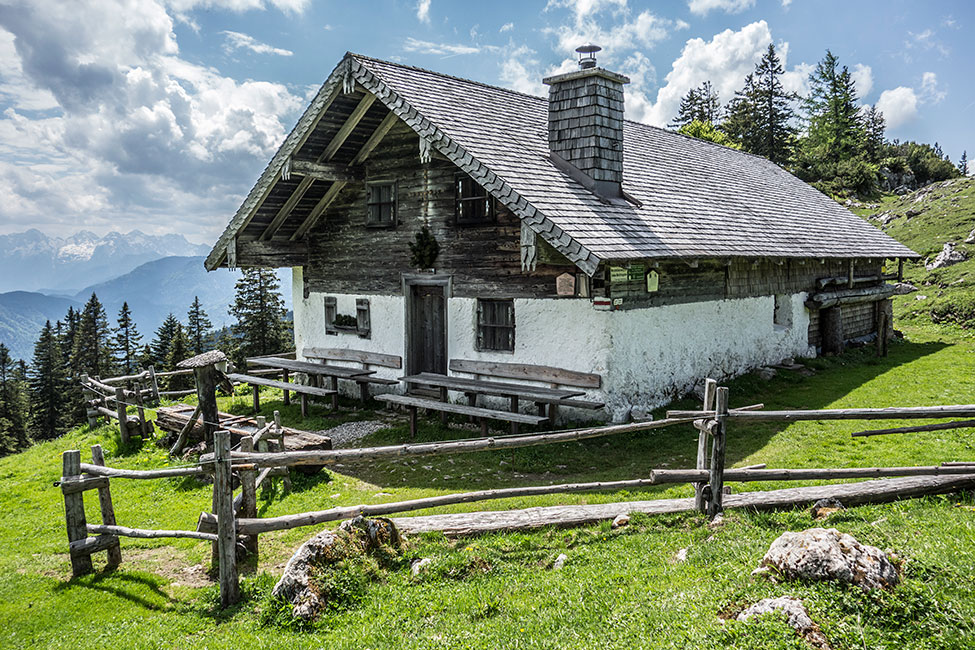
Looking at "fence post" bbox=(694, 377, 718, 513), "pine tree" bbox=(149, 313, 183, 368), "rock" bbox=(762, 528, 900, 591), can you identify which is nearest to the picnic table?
"fence post" bbox=(694, 377, 718, 513)

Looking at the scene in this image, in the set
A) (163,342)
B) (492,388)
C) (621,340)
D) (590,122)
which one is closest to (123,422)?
(492,388)

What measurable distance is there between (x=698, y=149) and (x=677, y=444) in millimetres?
15323

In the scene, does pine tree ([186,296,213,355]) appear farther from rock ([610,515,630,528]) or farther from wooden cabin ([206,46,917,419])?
rock ([610,515,630,528])

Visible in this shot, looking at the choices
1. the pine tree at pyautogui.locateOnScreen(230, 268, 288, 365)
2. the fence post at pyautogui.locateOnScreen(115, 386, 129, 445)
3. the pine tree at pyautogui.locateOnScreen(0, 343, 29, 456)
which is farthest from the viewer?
the pine tree at pyautogui.locateOnScreen(0, 343, 29, 456)

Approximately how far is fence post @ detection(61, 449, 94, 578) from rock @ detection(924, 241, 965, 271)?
3413 centimetres

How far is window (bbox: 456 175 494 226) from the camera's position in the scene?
13.2 metres

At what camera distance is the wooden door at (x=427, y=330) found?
47.6 feet

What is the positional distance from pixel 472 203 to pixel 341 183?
14.1 feet

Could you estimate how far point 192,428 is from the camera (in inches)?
469

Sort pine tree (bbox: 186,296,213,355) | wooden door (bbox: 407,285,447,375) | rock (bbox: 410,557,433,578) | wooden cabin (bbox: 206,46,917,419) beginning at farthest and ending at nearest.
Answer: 1. pine tree (bbox: 186,296,213,355)
2. wooden door (bbox: 407,285,447,375)
3. wooden cabin (bbox: 206,46,917,419)
4. rock (bbox: 410,557,433,578)

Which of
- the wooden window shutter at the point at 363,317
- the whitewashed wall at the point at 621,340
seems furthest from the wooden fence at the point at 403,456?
the wooden window shutter at the point at 363,317

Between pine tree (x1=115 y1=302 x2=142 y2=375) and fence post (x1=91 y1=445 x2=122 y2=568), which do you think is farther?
pine tree (x1=115 y1=302 x2=142 y2=375)

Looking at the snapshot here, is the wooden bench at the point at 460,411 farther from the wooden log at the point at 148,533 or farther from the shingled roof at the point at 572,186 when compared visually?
the wooden log at the point at 148,533

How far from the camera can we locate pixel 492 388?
12.2 m
